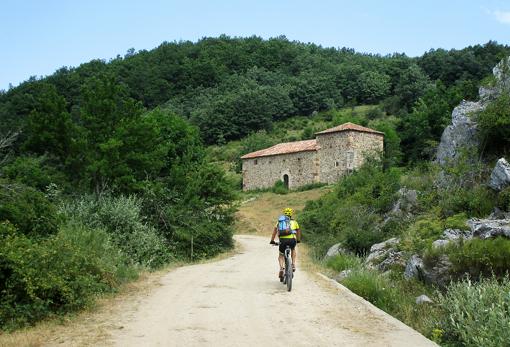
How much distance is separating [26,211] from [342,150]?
4514cm

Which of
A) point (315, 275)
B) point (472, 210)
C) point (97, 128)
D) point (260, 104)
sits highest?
point (260, 104)

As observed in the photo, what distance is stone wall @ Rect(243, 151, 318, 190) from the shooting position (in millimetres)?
56125

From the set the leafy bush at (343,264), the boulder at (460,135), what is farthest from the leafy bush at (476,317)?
the boulder at (460,135)

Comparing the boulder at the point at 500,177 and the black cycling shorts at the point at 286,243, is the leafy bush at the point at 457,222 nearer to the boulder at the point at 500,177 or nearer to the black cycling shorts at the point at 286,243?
the boulder at the point at 500,177

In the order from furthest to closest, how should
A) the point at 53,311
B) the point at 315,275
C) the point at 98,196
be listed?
1. the point at 98,196
2. the point at 315,275
3. the point at 53,311

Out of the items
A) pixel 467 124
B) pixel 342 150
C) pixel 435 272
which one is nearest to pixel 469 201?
pixel 467 124

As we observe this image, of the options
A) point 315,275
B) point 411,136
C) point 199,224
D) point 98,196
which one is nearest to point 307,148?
point 411,136

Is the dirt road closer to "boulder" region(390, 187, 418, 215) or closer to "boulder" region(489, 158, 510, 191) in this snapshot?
"boulder" region(489, 158, 510, 191)

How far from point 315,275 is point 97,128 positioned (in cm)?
1232

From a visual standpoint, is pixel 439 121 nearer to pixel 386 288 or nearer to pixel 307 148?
pixel 307 148

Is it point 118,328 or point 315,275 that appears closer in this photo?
point 118,328

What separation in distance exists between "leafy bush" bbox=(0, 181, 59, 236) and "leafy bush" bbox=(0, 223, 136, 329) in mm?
714

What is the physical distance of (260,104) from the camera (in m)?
94.2

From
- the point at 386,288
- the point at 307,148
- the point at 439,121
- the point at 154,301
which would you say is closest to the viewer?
the point at 154,301
